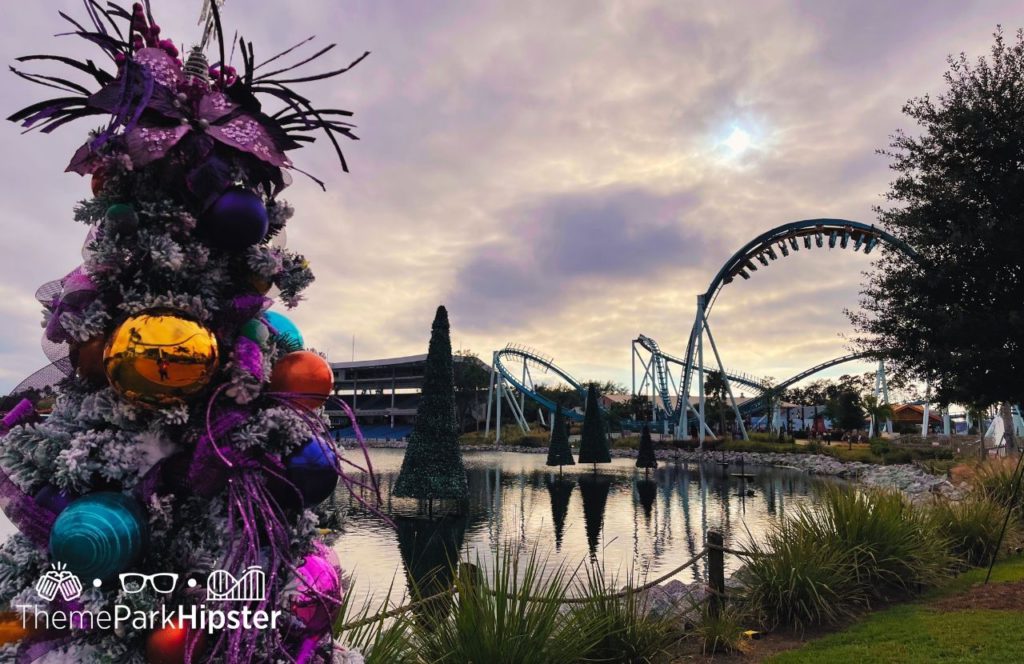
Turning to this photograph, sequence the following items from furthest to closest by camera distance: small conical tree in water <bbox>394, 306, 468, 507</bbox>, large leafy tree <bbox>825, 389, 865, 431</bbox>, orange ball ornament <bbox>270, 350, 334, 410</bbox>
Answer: large leafy tree <bbox>825, 389, 865, 431</bbox> → small conical tree in water <bbox>394, 306, 468, 507</bbox> → orange ball ornament <bbox>270, 350, 334, 410</bbox>

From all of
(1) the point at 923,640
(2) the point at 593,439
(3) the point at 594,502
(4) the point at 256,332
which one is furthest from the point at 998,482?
(2) the point at 593,439

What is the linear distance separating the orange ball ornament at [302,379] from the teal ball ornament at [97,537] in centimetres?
54

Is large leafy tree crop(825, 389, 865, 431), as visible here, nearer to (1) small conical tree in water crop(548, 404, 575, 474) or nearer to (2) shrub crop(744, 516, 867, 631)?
(1) small conical tree in water crop(548, 404, 575, 474)

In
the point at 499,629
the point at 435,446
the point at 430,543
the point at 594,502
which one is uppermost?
the point at 435,446

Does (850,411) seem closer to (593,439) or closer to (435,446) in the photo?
(593,439)

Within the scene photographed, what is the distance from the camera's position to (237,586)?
178 centimetres

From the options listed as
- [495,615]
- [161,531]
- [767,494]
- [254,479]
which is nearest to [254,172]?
[254,479]

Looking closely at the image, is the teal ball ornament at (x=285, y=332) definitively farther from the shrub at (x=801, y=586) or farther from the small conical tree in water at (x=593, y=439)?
the small conical tree in water at (x=593, y=439)

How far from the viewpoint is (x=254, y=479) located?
73.5 inches

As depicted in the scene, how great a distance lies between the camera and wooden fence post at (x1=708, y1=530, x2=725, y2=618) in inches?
221

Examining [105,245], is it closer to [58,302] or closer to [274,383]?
[58,302]

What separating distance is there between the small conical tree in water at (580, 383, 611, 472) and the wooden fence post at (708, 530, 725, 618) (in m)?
21.1

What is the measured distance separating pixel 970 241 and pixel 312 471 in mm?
10560

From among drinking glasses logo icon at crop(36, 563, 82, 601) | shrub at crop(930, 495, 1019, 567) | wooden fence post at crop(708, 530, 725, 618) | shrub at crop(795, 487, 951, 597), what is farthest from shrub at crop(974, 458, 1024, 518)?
drinking glasses logo icon at crop(36, 563, 82, 601)
